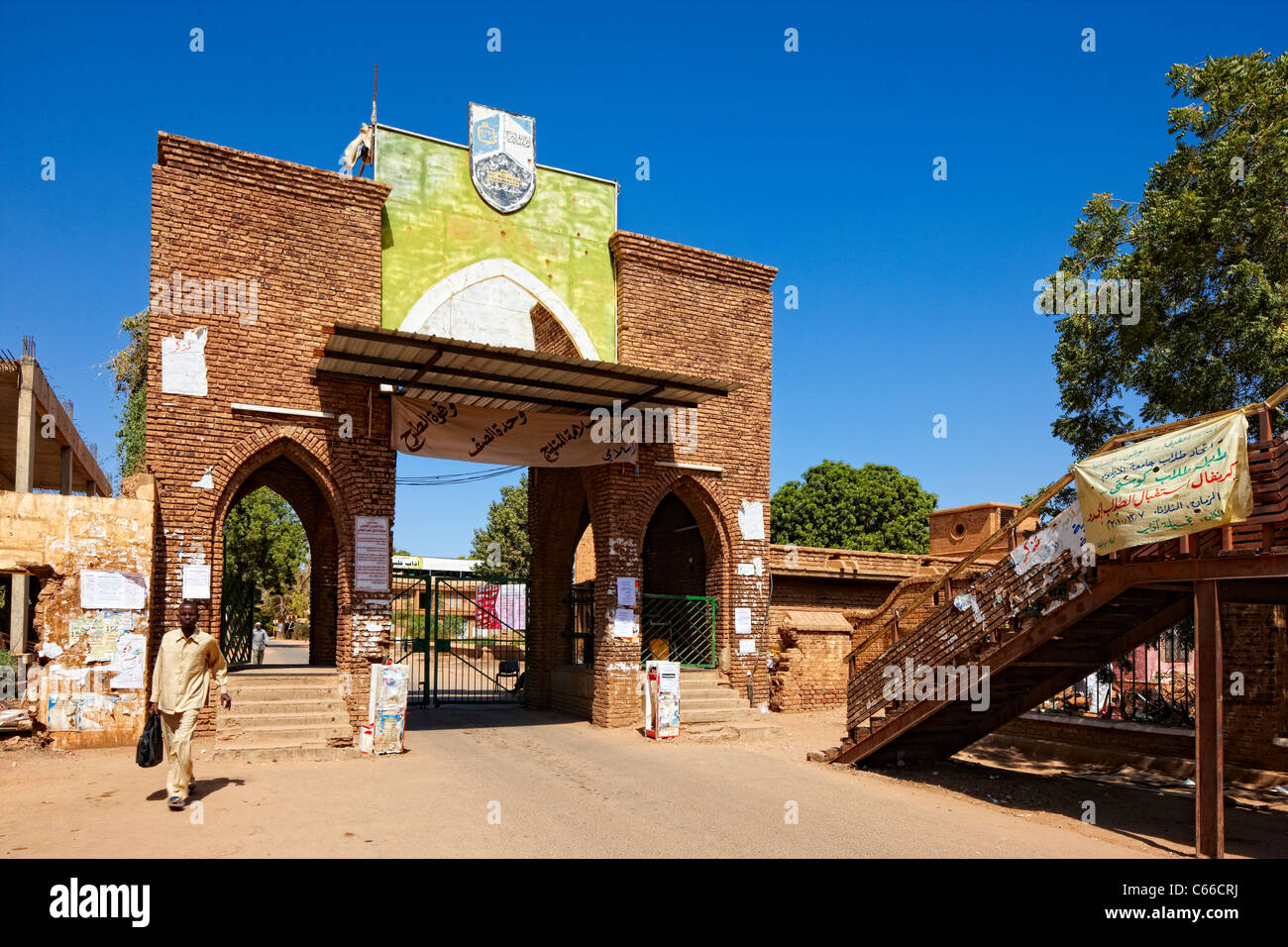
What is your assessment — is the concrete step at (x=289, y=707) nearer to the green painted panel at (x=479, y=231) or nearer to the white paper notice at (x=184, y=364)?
the white paper notice at (x=184, y=364)

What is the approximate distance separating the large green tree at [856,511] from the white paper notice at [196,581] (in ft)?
118

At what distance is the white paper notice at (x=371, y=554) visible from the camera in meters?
14.4

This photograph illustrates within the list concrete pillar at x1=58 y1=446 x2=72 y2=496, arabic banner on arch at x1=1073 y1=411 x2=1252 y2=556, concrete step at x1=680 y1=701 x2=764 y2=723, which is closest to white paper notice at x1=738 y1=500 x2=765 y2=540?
concrete step at x1=680 y1=701 x2=764 y2=723

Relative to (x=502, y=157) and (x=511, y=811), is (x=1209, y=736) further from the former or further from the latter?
(x=502, y=157)

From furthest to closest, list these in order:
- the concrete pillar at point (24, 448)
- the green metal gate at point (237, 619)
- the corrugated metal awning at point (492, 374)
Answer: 1. the concrete pillar at point (24, 448)
2. the green metal gate at point (237, 619)
3. the corrugated metal awning at point (492, 374)

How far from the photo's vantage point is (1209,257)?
13539 mm

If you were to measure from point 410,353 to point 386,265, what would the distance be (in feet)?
9.69

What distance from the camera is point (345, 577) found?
14305 millimetres

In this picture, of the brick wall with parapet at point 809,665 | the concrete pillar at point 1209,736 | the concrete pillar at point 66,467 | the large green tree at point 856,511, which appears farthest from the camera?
the large green tree at point 856,511

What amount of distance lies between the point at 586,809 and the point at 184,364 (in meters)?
8.80

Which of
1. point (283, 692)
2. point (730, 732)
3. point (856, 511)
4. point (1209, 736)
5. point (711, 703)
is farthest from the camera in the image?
point (856, 511)

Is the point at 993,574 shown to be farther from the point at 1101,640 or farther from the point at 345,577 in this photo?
the point at 345,577

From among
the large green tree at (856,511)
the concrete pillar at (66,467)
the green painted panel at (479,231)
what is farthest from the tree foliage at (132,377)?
the large green tree at (856,511)

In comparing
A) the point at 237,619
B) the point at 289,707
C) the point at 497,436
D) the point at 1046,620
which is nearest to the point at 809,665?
the point at 497,436
